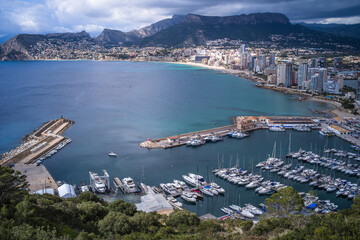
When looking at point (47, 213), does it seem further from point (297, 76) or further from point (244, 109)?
point (297, 76)

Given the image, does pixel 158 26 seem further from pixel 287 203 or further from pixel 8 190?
pixel 8 190

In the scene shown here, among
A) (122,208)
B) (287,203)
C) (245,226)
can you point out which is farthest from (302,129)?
(122,208)

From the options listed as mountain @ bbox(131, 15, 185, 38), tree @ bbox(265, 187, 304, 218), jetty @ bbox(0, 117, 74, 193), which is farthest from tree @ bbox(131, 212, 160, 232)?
mountain @ bbox(131, 15, 185, 38)

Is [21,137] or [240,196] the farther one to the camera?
[21,137]

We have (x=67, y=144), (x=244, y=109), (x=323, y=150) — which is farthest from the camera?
(x=244, y=109)

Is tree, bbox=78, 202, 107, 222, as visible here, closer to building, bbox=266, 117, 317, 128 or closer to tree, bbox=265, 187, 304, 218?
tree, bbox=265, 187, 304, 218

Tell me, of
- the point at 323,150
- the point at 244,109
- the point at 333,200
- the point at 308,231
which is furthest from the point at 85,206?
the point at 244,109
